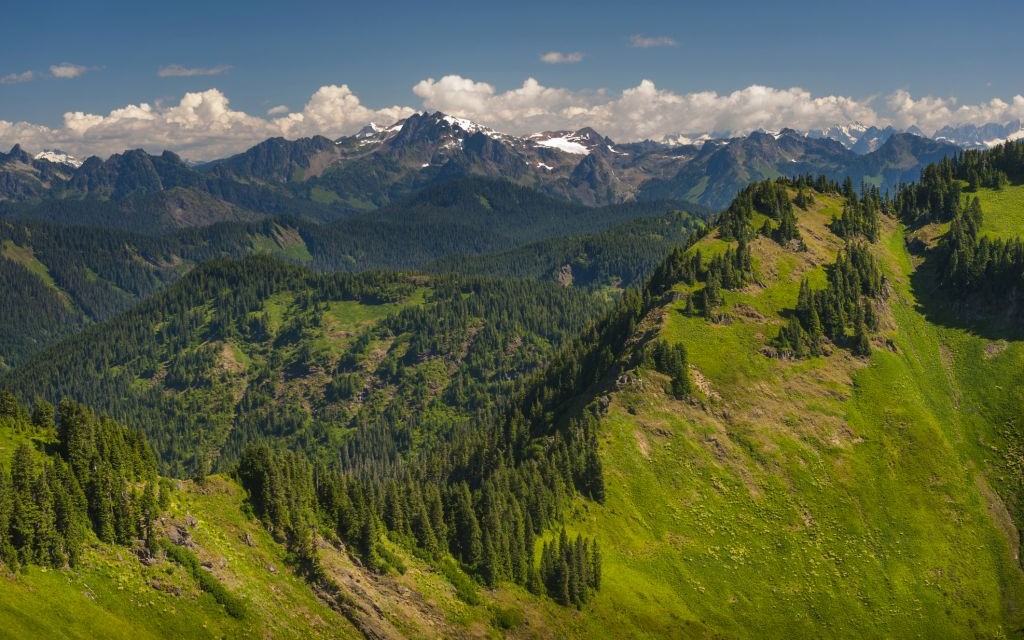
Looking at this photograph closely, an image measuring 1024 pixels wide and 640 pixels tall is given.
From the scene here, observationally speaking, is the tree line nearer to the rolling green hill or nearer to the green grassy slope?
the rolling green hill

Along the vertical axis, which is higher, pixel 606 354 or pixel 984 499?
pixel 606 354

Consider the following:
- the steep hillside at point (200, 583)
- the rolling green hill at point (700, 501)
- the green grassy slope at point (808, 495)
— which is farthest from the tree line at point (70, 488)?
the green grassy slope at point (808, 495)

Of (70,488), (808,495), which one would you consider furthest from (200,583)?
(808,495)

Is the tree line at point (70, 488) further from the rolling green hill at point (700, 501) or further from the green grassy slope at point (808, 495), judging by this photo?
the green grassy slope at point (808, 495)

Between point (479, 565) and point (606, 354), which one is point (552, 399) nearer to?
point (606, 354)

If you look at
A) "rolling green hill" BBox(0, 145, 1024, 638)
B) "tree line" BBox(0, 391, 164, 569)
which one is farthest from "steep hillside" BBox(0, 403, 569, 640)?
"rolling green hill" BBox(0, 145, 1024, 638)

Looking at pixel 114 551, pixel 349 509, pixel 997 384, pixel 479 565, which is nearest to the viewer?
pixel 114 551

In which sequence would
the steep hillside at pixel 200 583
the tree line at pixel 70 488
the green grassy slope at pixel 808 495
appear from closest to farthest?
the steep hillside at pixel 200 583
the tree line at pixel 70 488
the green grassy slope at pixel 808 495

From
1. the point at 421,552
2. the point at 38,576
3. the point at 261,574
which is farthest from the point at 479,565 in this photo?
the point at 38,576
